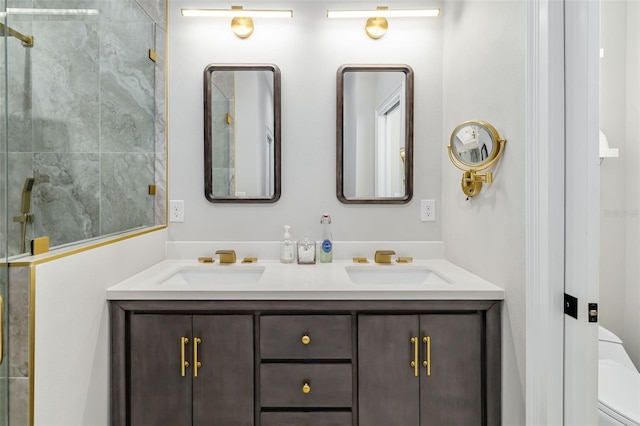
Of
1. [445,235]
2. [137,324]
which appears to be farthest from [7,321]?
[445,235]

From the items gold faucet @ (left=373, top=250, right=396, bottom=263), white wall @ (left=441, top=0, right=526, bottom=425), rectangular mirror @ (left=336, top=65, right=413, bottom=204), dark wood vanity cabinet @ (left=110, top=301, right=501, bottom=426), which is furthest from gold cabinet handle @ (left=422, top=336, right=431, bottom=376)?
rectangular mirror @ (left=336, top=65, right=413, bottom=204)

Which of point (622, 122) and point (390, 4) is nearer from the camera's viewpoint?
point (622, 122)

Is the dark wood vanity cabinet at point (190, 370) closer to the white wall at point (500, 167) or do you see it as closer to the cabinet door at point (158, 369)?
the cabinet door at point (158, 369)

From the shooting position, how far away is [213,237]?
6.72 feet

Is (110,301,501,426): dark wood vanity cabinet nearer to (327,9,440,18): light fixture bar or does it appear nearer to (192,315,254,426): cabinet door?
(192,315,254,426): cabinet door

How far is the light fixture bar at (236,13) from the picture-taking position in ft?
6.39

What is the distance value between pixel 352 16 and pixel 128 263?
5.46 feet

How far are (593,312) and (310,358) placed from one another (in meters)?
0.94

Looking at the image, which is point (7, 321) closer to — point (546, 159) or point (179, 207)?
point (179, 207)

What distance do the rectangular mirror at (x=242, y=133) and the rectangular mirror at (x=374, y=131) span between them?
37 centimetres

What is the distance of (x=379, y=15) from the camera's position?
198cm

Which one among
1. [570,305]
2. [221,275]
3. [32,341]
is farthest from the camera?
[221,275]

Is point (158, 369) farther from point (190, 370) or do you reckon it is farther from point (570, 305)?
point (570, 305)

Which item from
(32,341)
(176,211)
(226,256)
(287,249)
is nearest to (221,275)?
(226,256)
